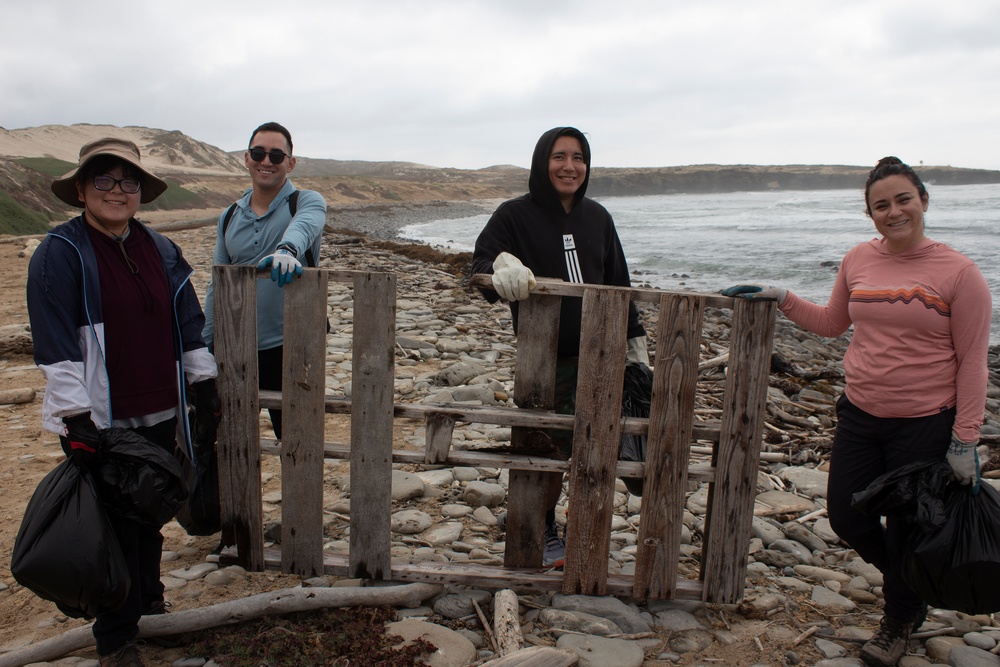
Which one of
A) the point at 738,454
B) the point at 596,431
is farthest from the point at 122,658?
the point at 738,454

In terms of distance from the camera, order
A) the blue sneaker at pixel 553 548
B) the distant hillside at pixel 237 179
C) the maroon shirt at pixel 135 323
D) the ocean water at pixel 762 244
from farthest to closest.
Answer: the distant hillside at pixel 237 179 → the ocean water at pixel 762 244 → the blue sneaker at pixel 553 548 → the maroon shirt at pixel 135 323

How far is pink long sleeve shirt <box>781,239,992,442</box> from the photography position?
3.01m

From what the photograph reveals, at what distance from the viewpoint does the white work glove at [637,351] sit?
393 centimetres

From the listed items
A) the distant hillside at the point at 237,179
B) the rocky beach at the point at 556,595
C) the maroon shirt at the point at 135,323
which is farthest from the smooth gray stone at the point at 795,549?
the distant hillside at the point at 237,179

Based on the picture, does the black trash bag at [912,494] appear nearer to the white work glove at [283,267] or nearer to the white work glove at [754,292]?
the white work glove at [754,292]

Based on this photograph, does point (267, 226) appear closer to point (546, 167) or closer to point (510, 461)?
point (546, 167)

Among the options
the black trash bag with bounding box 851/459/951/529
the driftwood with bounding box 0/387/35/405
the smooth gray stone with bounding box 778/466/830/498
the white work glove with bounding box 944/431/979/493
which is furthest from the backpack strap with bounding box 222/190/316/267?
the smooth gray stone with bounding box 778/466/830/498

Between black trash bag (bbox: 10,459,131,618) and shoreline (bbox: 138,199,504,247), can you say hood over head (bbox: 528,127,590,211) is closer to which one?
black trash bag (bbox: 10,459,131,618)

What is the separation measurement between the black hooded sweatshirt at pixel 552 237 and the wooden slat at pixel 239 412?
3.82 feet

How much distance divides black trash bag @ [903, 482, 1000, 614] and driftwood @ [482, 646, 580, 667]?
1525 millimetres

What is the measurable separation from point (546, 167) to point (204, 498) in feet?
8.17

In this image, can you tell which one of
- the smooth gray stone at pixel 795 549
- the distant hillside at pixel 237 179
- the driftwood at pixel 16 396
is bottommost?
the smooth gray stone at pixel 795 549

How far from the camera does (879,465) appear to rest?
331cm

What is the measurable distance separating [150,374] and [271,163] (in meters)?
1.43
